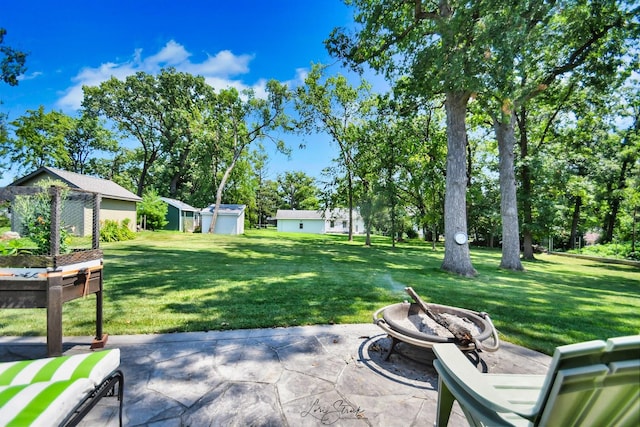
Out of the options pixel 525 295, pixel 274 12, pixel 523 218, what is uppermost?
pixel 274 12

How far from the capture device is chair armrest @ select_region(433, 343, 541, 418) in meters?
1.17

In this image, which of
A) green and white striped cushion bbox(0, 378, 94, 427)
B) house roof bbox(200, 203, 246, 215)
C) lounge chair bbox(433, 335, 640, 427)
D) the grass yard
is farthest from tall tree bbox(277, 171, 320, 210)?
lounge chair bbox(433, 335, 640, 427)

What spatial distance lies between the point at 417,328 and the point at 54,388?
2974 millimetres

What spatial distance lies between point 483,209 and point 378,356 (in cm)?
2396

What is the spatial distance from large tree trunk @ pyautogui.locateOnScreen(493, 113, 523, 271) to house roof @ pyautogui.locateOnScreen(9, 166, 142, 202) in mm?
17654

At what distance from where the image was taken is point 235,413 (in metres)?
2.13

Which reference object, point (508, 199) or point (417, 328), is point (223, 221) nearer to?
point (508, 199)

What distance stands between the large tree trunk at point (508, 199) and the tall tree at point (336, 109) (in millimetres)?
10072

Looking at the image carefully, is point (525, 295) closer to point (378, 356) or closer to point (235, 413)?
point (378, 356)

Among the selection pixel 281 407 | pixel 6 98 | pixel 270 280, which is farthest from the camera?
pixel 6 98

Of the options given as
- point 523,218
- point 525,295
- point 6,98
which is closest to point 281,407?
point 525,295

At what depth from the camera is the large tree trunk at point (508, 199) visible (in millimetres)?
10398

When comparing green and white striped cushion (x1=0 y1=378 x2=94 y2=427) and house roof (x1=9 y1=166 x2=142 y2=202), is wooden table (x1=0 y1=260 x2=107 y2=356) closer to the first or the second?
green and white striped cushion (x1=0 y1=378 x2=94 y2=427)

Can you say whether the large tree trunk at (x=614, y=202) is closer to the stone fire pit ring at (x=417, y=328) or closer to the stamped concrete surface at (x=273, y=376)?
the stone fire pit ring at (x=417, y=328)
